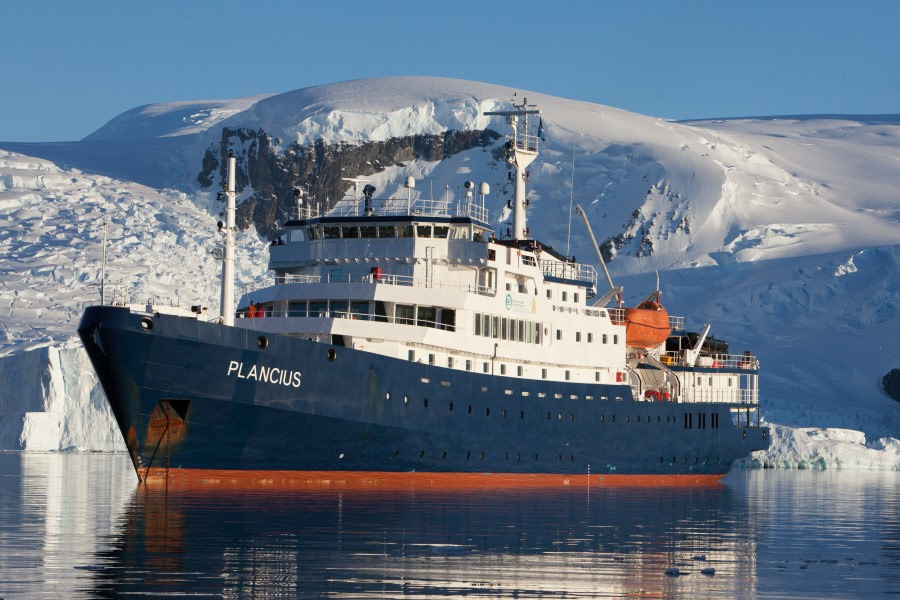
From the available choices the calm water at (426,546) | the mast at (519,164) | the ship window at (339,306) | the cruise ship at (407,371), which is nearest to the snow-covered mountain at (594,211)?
the cruise ship at (407,371)

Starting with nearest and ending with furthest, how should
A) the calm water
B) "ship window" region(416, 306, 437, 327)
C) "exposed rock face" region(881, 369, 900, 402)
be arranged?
the calm water, "ship window" region(416, 306, 437, 327), "exposed rock face" region(881, 369, 900, 402)

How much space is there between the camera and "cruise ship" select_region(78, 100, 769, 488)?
29.8 metres

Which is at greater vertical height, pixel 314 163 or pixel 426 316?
pixel 314 163

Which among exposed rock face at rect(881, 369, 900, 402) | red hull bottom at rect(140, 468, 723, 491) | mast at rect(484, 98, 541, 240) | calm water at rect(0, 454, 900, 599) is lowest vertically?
calm water at rect(0, 454, 900, 599)

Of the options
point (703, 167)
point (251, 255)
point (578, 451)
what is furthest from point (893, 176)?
point (578, 451)

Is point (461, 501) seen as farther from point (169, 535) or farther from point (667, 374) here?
point (667, 374)

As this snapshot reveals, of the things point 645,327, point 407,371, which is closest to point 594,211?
point 645,327

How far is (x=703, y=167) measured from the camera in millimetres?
102188

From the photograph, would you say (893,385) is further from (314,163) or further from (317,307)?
(314,163)

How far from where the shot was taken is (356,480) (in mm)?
32062

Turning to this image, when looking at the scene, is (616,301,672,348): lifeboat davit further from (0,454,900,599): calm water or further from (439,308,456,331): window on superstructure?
(0,454,900,599): calm water

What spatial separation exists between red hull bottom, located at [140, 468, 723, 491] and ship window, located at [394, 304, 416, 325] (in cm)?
377

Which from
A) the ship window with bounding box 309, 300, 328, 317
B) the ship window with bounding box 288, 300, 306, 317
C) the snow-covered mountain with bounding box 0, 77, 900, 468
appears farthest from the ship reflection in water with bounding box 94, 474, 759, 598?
the snow-covered mountain with bounding box 0, 77, 900, 468

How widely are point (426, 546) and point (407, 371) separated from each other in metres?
14.3
